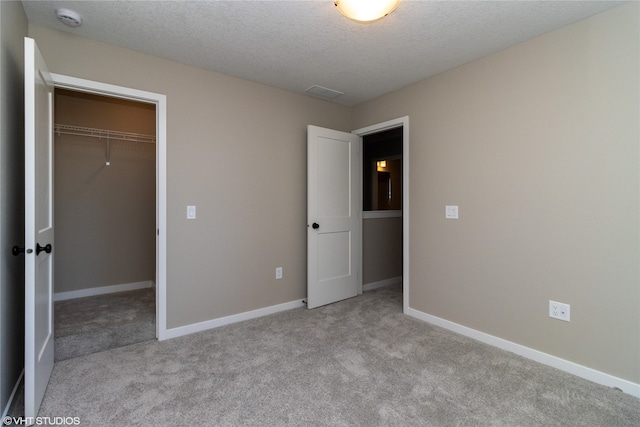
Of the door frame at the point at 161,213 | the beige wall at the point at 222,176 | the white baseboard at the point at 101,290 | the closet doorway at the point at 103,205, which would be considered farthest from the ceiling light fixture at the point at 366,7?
the white baseboard at the point at 101,290

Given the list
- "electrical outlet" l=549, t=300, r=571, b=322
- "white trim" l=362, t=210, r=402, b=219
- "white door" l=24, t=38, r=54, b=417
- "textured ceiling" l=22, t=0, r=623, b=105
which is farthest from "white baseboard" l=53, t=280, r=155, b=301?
"electrical outlet" l=549, t=300, r=571, b=322

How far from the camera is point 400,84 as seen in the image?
323cm

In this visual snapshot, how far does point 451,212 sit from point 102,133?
3.96m

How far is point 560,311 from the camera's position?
222cm

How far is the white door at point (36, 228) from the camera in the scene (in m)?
1.59

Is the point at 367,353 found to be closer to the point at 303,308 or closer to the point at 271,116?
the point at 303,308

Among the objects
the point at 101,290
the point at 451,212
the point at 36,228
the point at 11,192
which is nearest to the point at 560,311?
the point at 451,212

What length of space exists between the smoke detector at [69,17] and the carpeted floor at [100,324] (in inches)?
90.5

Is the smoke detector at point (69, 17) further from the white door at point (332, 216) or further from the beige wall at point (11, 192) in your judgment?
the white door at point (332, 216)

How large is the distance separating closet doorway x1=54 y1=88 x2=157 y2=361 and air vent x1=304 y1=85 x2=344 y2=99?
1815 mm

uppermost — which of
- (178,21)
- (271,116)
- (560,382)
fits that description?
(178,21)

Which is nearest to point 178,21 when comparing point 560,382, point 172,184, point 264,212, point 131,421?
point 172,184

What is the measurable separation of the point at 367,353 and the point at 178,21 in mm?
2823

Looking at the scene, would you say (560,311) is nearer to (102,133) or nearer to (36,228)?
(36,228)
